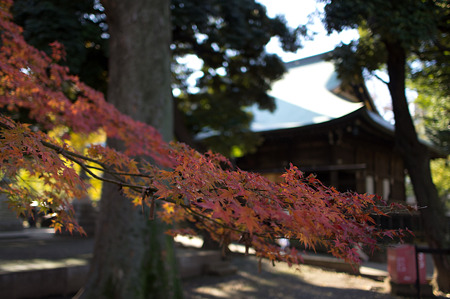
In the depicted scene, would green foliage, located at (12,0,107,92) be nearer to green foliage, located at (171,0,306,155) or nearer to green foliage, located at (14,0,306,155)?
green foliage, located at (14,0,306,155)

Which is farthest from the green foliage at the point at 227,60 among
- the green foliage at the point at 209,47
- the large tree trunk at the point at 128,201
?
the large tree trunk at the point at 128,201

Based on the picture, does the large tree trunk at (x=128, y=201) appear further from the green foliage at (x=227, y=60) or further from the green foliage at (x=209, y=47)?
the green foliage at (x=227, y=60)

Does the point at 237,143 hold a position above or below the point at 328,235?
above

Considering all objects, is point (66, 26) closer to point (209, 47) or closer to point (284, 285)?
point (209, 47)

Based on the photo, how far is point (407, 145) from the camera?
7375 millimetres

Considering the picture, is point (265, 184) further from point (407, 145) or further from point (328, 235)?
point (407, 145)

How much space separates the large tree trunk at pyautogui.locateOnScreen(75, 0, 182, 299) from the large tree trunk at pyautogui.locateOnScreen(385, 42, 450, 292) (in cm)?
489

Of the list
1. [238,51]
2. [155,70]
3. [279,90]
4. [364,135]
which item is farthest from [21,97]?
[279,90]

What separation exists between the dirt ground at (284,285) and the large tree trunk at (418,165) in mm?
1282

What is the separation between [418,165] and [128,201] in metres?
5.91

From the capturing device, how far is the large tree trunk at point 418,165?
23.0ft

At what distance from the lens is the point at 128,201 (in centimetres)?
525

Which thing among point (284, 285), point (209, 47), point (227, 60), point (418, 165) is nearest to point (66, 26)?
point (209, 47)

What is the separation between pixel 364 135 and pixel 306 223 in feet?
36.5
